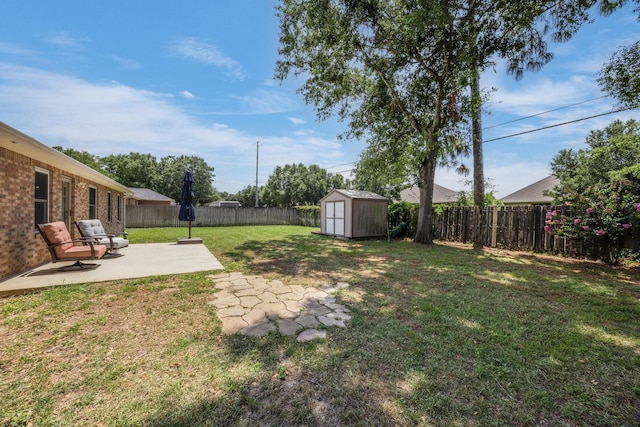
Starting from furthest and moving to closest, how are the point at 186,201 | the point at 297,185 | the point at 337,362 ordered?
the point at 297,185 → the point at 186,201 → the point at 337,362

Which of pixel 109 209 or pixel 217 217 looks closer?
pixel 109 209

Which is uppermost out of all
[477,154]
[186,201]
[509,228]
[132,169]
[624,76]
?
[132,169]

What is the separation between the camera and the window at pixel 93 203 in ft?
31.5

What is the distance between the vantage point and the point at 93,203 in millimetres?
9883

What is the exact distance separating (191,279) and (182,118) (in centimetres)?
1055

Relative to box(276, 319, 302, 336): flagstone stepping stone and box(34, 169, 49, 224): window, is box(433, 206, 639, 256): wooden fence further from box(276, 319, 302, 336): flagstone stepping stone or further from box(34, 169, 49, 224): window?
box(34, 169, 49, 224): window

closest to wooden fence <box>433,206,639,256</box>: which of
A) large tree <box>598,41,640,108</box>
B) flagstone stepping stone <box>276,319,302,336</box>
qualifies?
large tree <box>598,41,640,108</box>

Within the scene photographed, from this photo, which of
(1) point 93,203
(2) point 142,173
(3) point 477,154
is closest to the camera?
(1) point 93,203

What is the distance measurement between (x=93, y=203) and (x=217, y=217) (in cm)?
1085

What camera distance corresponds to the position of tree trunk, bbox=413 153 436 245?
10.6 metres

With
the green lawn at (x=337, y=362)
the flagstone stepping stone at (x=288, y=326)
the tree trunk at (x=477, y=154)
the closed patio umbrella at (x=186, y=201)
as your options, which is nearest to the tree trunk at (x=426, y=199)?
the tree trunk at (x=477, y=154)

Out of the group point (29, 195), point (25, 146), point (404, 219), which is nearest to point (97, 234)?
point (29, 195)

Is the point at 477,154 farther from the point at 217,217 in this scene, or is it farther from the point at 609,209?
the point at 217,217

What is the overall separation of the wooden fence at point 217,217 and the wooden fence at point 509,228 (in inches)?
421
